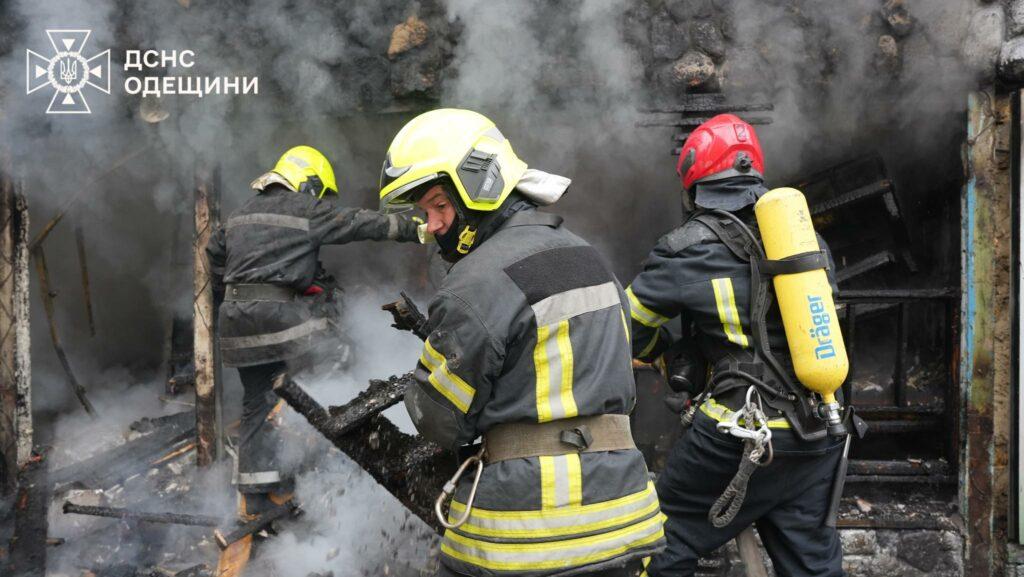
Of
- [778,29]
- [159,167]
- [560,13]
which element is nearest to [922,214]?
[778,29]

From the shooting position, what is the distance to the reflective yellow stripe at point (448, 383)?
2.33 meters

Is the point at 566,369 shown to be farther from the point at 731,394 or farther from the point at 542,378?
the point at 731,394

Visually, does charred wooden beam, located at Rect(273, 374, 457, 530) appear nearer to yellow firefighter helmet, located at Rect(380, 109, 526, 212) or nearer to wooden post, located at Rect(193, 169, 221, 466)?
yellow firefighter helmet, located at Rect(380, 109, 526, 212)

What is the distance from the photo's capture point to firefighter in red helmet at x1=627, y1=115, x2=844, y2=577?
126 inches

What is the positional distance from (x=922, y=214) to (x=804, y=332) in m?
3.82

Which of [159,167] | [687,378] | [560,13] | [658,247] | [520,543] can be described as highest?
[560,13]

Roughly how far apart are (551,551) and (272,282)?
11.7 ft

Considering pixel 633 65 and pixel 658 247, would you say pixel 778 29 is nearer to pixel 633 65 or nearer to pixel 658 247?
pixel 633 65

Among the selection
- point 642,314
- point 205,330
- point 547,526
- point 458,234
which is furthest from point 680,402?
point 205,330

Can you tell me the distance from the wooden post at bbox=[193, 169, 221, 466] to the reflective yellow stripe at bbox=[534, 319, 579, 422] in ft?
13.7

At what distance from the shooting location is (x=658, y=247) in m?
3.39

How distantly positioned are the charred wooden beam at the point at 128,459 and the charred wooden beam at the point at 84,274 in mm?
1745

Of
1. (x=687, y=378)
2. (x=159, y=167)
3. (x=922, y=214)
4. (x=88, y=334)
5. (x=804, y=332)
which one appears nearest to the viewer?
(x=804, y=332)

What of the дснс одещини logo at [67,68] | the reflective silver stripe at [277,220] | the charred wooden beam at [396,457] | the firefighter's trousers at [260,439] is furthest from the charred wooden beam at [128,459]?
the charred wooden beam at [396,457]
